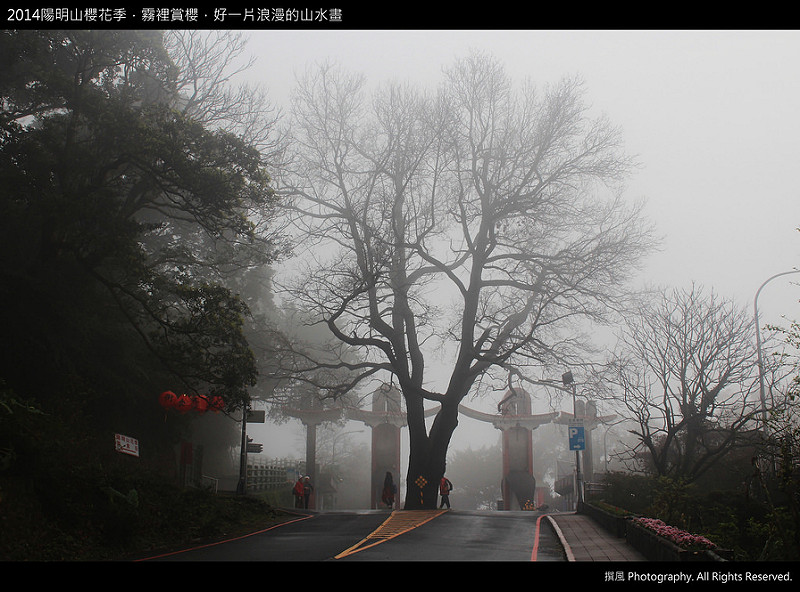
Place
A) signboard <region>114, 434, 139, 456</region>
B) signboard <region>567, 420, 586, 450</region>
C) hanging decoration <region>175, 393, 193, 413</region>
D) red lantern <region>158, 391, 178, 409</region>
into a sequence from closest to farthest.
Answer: signboard <region>114, 434, 139, 456</region> → hanging decoration <region>175, 393, 193, 413</region> → red lantern <region>158, 391, 178, 409</region> → signboard <region>567, 420, 586, 450</region>

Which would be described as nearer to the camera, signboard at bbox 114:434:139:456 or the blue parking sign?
signboard at bbox 114:434:139:456

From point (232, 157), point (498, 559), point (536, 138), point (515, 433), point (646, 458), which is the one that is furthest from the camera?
point (515, 433)

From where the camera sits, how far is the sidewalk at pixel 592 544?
40.2ft

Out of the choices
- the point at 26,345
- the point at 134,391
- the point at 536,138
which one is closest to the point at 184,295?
the point at 26,345

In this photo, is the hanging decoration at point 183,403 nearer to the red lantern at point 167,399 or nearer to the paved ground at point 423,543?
the red lantern at point 167,399

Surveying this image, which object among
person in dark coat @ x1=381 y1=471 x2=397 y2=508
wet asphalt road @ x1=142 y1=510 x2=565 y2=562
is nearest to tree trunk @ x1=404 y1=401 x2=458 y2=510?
person in dark coat @ x1=381 y1=471 x2=397 y2=508

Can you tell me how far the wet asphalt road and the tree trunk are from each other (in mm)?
7888

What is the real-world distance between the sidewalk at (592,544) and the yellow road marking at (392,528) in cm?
373

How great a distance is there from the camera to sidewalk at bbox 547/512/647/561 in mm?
12242

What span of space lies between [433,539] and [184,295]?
836cm

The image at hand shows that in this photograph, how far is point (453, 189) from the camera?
28.8 meters

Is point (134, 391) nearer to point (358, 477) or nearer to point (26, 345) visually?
point (26, 345)

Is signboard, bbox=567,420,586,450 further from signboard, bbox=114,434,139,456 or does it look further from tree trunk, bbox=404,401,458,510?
signboard, bbox=114,434,139,456
